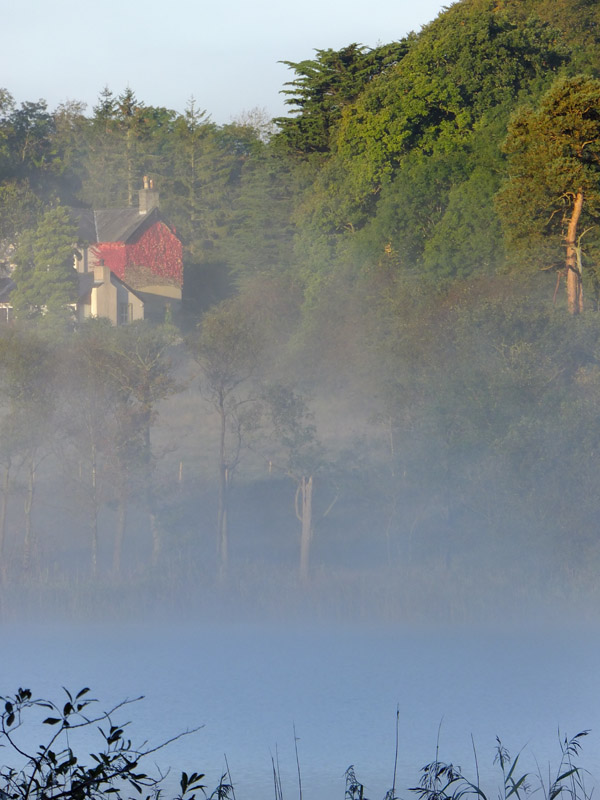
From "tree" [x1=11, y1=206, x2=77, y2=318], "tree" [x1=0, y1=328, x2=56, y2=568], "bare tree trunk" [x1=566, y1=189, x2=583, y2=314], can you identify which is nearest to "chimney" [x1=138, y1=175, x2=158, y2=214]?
"tree" [x1=11, y1=206, x2=77, y2=318]

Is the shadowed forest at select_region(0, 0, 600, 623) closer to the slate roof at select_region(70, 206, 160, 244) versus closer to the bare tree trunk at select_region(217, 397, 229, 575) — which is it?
the bare tree trunk at select_region(217, 397, 229, 575)

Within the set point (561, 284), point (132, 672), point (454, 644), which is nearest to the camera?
point (132, 672)

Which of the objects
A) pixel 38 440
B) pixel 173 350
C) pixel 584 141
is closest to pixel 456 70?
pixel 584 141

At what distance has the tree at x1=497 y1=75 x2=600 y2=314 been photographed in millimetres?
27766

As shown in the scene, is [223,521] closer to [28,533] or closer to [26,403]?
[28,533]

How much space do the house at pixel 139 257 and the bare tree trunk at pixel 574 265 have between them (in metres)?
20.4

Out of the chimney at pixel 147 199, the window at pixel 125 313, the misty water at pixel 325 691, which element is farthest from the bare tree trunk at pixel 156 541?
the chimney at pixel 147 199

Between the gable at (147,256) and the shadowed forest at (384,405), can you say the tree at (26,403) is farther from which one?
the gable at (147,256)

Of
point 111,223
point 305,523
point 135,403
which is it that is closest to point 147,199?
point 111,223

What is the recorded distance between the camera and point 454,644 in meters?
21.2

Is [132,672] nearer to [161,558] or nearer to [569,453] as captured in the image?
[161,558]

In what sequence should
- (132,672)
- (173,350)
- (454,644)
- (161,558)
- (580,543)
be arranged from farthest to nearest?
(173,350) → (161,558) → (580,543) → (454,644) → (132,672)

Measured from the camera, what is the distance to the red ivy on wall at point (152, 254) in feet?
157

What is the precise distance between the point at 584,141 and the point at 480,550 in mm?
10927
